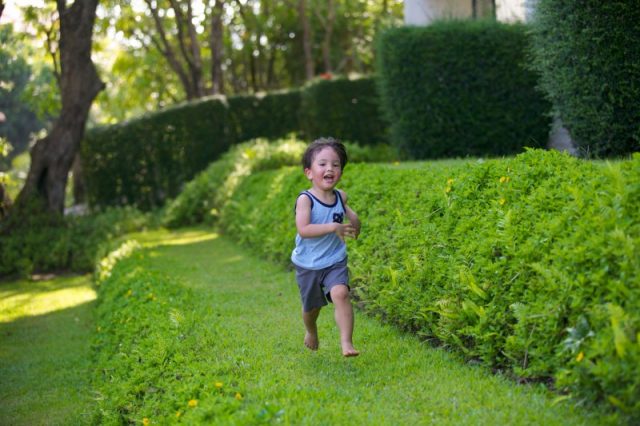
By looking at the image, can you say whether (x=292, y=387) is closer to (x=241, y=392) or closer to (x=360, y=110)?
(x=241, y=392)

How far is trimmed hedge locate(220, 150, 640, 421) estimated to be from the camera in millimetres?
4277

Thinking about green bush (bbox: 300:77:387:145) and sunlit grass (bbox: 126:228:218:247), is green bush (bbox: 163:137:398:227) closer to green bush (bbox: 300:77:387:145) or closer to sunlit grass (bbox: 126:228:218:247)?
sunlit grass (bbox: 126:228:218:247)

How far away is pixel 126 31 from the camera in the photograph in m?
28.0

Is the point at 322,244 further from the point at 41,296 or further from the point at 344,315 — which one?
the point at 41,296

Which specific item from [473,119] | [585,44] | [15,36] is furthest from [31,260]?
[585,44]

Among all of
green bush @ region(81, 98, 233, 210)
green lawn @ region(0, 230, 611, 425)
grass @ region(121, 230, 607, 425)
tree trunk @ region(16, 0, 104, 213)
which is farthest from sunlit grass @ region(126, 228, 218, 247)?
grass @ region(121, 230, 607, 425)

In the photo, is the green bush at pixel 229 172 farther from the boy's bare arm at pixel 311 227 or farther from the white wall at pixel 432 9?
the boy's bare arm at pixel 311 227

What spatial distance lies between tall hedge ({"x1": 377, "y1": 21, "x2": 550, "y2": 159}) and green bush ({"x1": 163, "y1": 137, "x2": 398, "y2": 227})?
1.77m

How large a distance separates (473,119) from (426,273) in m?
8.17

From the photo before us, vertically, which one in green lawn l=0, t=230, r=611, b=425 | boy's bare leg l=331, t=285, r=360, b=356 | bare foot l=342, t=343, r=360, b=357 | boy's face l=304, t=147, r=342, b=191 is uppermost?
boy's face l=304, t=147, r=342, b=191

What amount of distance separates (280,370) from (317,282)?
0.69 meters

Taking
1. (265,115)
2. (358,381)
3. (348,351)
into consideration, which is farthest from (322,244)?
(265,115)

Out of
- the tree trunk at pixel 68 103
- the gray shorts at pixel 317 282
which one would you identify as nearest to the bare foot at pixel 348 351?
the gray shorts at pixel 317 282

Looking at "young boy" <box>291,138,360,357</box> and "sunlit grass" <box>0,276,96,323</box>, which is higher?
"young boy" <box>291,138,360,357</box>
